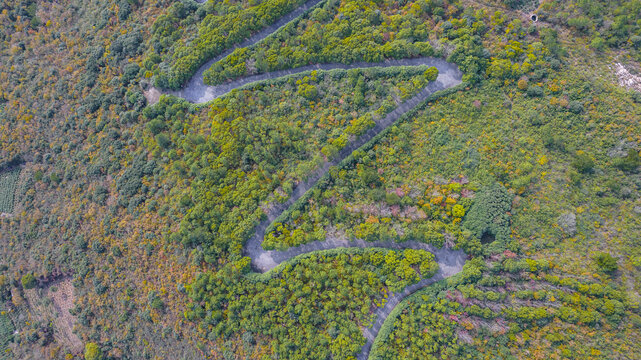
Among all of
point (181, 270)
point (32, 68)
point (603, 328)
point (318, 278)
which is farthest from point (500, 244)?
point (32, 68)

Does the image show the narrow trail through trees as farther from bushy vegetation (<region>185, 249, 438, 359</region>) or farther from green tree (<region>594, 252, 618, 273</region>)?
green tree (<region>594, 252, 618, 273</region>)

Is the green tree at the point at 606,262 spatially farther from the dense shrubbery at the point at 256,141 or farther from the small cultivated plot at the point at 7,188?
the small cultivated plot at the point at 7,188

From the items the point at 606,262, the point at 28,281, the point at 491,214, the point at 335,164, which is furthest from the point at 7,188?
the point at 606,262


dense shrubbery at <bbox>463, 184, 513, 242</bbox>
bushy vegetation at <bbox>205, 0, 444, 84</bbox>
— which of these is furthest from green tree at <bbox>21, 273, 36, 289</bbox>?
dense shrubbery at <bbox>463, 184, 513, 242</bbox>

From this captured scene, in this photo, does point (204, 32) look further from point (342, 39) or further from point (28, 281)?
point (28, 281)

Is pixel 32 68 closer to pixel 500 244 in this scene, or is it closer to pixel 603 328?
pixel 500 244
